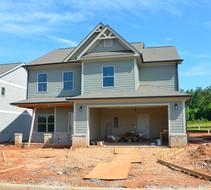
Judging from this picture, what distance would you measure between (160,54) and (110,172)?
15.8m

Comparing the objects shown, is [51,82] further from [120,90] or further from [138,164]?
[138,164]

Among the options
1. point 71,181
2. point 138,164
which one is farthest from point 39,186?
point 138,164

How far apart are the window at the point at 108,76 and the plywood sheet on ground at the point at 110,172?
969 cm

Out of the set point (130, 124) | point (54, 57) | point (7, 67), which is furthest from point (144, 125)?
point (7, 67)

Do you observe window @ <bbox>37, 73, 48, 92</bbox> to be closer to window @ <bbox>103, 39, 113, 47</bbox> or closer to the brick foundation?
window @ <bbox>103, 39, 113, 47</bbox>

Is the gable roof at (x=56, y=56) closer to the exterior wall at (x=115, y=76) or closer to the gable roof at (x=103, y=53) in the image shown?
the gable roof at (x=103, y=53)

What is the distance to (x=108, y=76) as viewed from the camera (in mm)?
20812

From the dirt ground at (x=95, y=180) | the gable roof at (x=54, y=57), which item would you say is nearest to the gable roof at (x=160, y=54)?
the gable roof at (x=54, y=57)

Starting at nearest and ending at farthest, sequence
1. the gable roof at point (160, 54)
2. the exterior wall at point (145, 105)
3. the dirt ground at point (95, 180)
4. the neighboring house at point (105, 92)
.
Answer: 1. the dirt ground at point (95, 180)
2. the exterior wall at point (145, 105)
3. the neighboring house at point (105, 92)
4. the gable roof at point (160, 54)

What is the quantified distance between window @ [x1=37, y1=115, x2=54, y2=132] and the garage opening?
3962 millimetres

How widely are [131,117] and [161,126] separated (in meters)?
2.59

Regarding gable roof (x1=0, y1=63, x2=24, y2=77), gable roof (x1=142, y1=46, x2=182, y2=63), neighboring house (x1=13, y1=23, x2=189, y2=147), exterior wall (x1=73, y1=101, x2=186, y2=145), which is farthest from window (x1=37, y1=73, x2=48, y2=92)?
gable roof (x1=142, y1=46, x2=182, y2=63)

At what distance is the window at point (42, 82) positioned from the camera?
2362 centimetres

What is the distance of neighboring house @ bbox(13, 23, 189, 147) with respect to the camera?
18.6m
